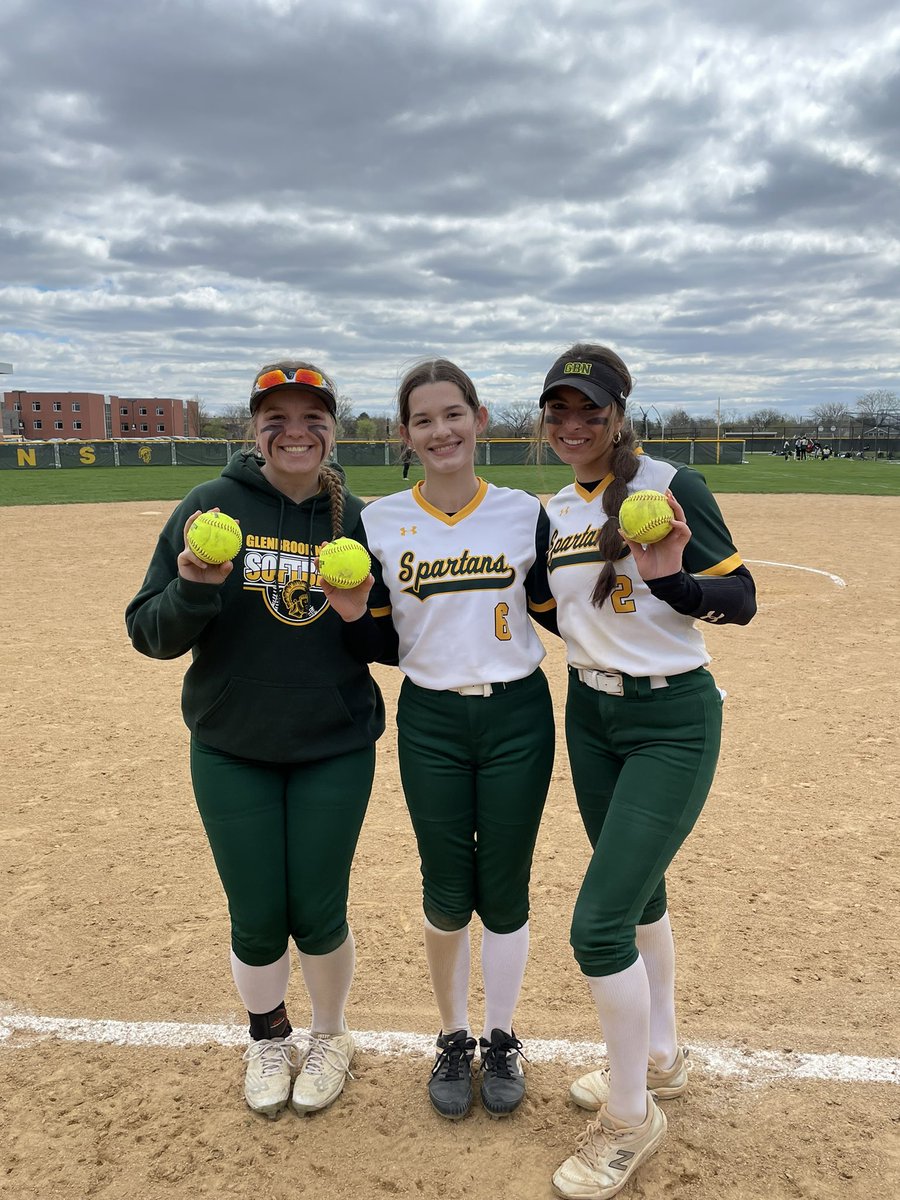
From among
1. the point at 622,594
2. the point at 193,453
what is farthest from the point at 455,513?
the point at 193,453

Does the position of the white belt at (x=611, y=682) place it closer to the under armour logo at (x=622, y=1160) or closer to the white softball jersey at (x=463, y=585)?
the white softball jersey at (x=463, y=585)

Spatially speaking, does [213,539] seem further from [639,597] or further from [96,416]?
A: [96,416]

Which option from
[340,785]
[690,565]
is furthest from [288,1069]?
[690,565]

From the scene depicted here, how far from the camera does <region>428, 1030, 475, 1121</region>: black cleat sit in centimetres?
258

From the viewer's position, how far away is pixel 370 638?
262cm

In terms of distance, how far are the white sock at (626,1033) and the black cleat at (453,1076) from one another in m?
0.46

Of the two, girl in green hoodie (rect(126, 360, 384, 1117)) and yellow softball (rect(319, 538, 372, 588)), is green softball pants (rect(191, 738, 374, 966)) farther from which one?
yellow softball (rect(319, 538, 372, 588))

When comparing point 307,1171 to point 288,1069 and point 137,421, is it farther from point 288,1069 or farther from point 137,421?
point 137,421

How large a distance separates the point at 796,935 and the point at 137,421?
4487 inches

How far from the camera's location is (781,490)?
25719mm

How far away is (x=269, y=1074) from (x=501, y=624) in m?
1.51

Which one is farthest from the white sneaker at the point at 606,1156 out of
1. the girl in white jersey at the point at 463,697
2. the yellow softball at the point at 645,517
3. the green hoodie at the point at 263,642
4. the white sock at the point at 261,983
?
the yellow softball at the point at 645,517

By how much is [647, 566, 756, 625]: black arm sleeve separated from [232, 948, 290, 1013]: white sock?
1.58m

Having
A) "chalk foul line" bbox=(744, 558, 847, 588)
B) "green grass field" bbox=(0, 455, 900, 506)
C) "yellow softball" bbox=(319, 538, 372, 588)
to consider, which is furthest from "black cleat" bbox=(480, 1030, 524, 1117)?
"green grass field" bbox=(0, 455, 900, 506)
